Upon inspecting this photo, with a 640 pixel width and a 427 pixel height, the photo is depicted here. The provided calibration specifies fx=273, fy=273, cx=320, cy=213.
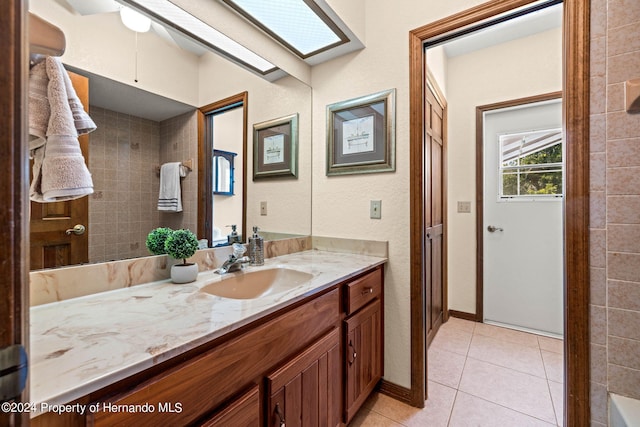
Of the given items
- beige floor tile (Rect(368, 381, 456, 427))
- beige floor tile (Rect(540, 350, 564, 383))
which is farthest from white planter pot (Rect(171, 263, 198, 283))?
beige floor tile (Rect(540, 350, 564, 383))

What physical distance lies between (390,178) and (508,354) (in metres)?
1.67

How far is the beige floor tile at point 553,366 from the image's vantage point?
1.77m

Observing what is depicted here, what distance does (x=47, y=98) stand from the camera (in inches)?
30.4

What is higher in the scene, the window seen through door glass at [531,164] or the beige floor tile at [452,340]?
the window seen through door glass at [531,164]

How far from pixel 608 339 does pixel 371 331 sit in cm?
96

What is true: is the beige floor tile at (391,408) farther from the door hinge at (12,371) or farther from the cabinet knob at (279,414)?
the door hinge at (12,371)

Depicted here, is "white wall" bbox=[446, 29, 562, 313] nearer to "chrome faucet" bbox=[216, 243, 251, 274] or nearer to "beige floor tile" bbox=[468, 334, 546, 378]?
"beige floor tile" bbox=[468, 334, 546, 378]

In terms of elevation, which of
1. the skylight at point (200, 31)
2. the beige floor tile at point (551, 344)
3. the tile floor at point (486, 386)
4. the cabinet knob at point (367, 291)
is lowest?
the tile floor at point (486, 386)

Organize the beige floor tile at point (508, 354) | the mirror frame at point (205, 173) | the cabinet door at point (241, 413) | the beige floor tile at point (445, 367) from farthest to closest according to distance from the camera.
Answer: the beige floor tile at point (508, 354)
the beige floor tile at point (445, 367)
the mirror frame at point (205, 173)
the cabinet door at point (241, 413)

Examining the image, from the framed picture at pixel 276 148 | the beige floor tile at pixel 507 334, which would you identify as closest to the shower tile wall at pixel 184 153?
the framed picture at pixel 276 148

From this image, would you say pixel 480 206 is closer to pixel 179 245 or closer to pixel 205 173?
pixel 205 173

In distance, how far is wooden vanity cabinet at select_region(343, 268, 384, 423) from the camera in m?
1.26

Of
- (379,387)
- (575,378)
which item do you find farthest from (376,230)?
(575,378)

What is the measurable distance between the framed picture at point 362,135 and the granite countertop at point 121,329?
881 millimetres
